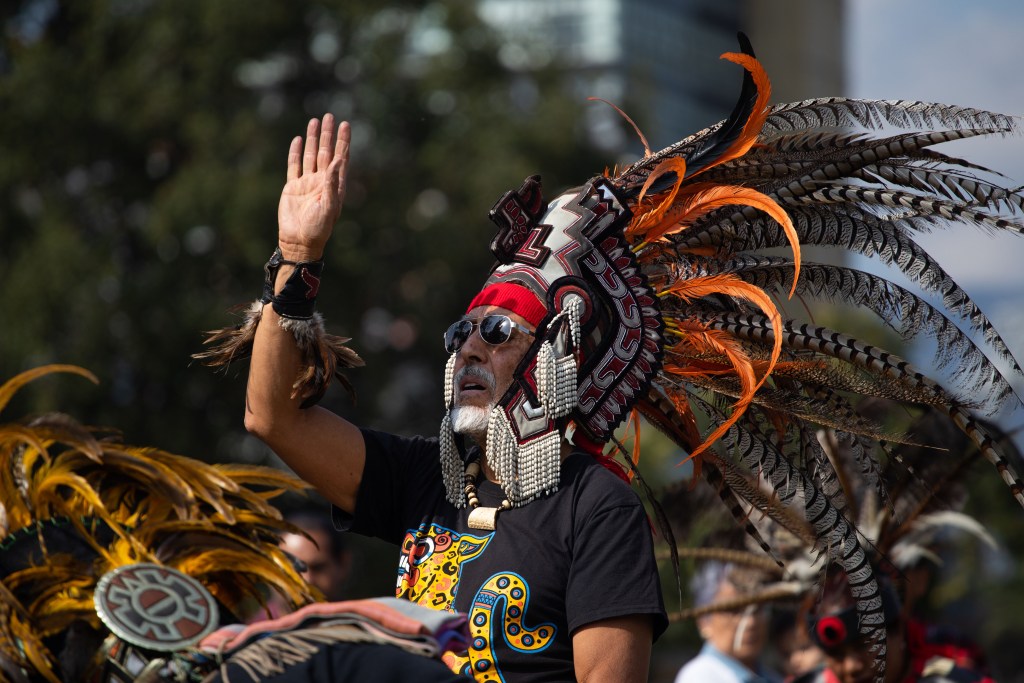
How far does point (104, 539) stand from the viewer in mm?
3338

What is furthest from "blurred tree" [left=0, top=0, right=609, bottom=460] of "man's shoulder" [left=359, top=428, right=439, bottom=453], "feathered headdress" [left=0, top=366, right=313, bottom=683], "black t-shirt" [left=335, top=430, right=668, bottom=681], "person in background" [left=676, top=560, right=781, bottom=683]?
"black t-shirt" [left=335, top=430, right=668, bottom=681]

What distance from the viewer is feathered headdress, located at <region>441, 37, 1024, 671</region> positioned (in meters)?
3.24

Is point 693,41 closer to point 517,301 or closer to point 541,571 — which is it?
point 517,301

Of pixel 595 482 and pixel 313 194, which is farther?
pixel 313 194

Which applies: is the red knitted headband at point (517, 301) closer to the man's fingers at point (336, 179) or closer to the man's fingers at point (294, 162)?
the man's fingers at point (336, 179)

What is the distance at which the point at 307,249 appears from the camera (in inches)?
122

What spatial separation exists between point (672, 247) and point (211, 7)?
10.9m

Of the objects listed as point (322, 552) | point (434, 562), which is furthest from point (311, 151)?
point (322, 552)

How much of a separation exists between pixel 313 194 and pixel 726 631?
354cm

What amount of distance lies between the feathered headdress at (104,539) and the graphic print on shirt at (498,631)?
57 centimetres

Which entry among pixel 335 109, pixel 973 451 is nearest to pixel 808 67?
pixel 335 109

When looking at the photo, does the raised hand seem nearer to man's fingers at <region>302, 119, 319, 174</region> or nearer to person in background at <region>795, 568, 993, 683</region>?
man's fingers at <region>302, 119, 319, 174</region>

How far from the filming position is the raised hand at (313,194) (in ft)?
10.2

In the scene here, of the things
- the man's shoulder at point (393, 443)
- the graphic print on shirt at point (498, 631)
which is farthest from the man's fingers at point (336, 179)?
the graphic print on shirt at point (498, 631)
